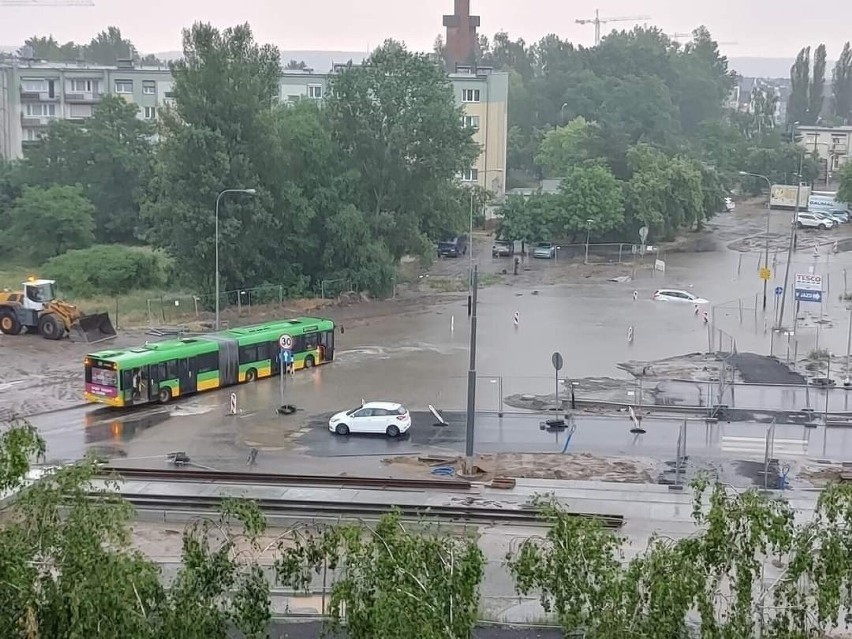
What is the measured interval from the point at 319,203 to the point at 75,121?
1148 inches

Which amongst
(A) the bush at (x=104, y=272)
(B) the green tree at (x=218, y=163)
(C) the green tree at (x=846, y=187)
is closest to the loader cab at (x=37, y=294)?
(B) the green tree at (x=218, y=163)

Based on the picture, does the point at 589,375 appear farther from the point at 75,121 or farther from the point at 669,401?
the point at 75,121

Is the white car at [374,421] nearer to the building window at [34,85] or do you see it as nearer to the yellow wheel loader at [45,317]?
the yellow wheel loader at [45,317]

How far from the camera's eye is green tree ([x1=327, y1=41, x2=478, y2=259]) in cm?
4806

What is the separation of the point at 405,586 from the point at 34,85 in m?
81.3

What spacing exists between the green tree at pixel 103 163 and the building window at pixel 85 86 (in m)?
18.1

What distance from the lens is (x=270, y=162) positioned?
45344mm

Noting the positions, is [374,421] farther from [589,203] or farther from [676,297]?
[589,203]

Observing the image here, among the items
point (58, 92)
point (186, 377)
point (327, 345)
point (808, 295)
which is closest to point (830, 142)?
point (58, 92)

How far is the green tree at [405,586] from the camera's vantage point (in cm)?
985

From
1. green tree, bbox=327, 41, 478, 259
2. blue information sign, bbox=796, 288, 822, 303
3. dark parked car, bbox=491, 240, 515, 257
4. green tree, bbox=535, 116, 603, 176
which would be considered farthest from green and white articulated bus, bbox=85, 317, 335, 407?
green tree, bbox=535, 116, 603, 176

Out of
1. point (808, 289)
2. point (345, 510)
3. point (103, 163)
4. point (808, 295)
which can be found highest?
point (103, 163)

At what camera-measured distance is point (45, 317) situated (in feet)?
124

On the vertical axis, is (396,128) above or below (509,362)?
above
